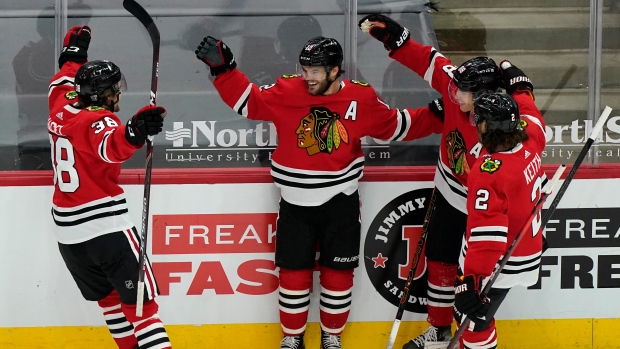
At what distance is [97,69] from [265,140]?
880mm

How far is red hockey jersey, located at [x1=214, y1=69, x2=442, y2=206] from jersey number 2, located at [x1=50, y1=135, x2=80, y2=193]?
25.7 inches

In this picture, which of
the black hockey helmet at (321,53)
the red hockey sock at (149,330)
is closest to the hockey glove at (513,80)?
the black hockey helmet at (321,53)

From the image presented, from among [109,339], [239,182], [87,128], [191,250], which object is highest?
[87,128]

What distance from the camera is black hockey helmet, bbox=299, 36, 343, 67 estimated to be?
376 cm

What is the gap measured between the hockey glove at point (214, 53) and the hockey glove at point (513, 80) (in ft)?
3.58

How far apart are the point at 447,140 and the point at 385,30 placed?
51 cm

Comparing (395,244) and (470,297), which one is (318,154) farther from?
(470,297)

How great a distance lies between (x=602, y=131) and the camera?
13.9ft

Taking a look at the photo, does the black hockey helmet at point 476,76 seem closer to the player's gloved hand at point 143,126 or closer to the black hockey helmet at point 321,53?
the black hockey helmet at point 321,53

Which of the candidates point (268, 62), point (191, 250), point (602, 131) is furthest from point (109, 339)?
point (602, 131)

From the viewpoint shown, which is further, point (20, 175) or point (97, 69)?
point (20, 175)

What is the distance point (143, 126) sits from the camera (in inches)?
128

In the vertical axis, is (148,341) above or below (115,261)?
below

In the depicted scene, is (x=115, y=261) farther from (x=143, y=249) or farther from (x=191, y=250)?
(x=191, y=250)
